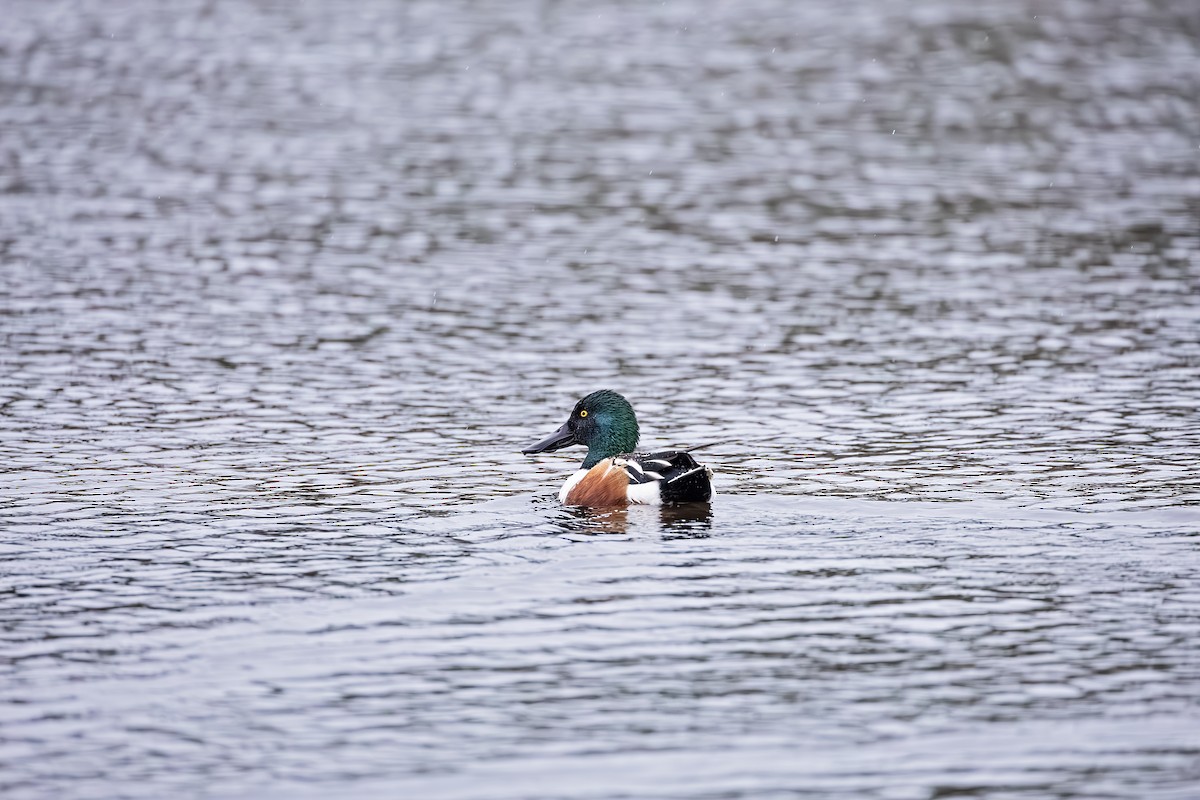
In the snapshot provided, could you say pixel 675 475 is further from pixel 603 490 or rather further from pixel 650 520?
pixel 603 490

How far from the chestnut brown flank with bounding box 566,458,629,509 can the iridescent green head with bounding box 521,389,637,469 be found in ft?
2.09

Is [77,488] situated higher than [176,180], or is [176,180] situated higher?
[176,180]

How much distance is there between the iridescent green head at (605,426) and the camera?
13977mm

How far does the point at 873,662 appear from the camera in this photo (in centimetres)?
963

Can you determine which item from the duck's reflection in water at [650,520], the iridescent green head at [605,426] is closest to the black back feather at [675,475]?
the duck's reflection in water at [650,520]

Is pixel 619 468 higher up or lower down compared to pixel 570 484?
higher up

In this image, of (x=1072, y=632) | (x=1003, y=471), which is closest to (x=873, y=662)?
(x=1072, y=632)

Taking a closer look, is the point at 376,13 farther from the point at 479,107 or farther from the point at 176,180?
the point at 176,180

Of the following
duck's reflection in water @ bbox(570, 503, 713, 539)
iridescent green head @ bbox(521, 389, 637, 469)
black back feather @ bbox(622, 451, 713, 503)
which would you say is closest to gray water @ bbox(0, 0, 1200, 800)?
duck's reflection in water @ bbox(570, 503, 713, 539)

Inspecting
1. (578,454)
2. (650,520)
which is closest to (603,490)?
(650,520)

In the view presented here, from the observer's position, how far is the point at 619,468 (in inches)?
521

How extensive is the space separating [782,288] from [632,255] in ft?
8.65

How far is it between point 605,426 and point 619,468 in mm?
884

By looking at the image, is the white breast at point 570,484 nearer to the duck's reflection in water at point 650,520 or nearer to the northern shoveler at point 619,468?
the northern shoveler at point 619,468
